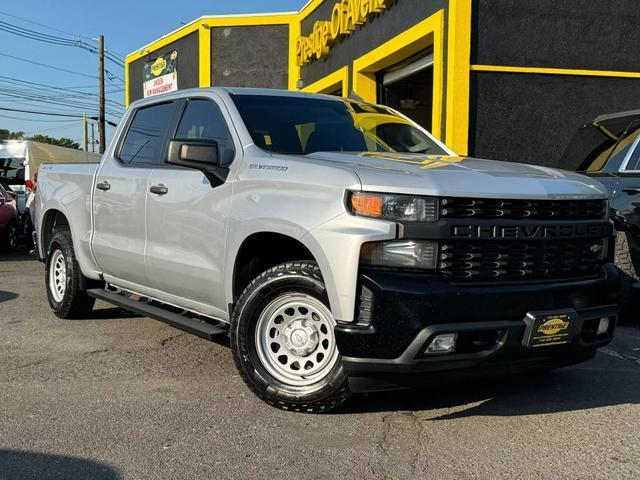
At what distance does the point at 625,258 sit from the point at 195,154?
12.8 feet

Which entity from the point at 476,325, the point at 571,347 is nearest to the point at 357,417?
the point at 476,325

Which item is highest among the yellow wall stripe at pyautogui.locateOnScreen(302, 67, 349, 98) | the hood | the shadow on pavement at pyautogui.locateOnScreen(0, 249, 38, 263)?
the yellow wall stripe at pyautogui.locateOnScreen(302, 67, 349, 98)

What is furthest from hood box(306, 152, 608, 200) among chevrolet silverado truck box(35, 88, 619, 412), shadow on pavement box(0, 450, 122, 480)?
shadow on pavement box(0, 450, 122, 480)

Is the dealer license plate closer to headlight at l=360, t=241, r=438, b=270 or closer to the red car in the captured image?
headlight at l=360, t=241, r=438, b=270

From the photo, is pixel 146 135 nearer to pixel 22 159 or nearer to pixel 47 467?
pixel 47 467

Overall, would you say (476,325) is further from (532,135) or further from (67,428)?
(532,135)

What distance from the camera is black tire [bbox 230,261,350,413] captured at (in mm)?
3629

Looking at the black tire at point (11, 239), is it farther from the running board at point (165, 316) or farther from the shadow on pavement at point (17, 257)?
the running board at point (165, 316)

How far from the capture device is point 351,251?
3.34 m

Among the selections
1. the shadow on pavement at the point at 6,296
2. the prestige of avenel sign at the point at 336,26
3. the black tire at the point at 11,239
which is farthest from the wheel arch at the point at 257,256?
the black tire at the point at 11,239

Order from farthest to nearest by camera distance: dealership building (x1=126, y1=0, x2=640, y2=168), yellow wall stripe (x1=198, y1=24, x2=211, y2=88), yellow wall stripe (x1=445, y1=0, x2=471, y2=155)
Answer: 1. yellow wall stripe (x1=198, y1=24, x2=211, y2=88)
2. dealership building (x1=126, y1=0, x2=640, y2=168)
3. yellow wall stripe (x1=445, y1=0, x2=471, y2=155)

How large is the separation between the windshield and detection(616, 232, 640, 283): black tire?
1927 millimetres

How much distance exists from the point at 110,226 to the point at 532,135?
7.79 meters

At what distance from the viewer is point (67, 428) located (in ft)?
11.9
